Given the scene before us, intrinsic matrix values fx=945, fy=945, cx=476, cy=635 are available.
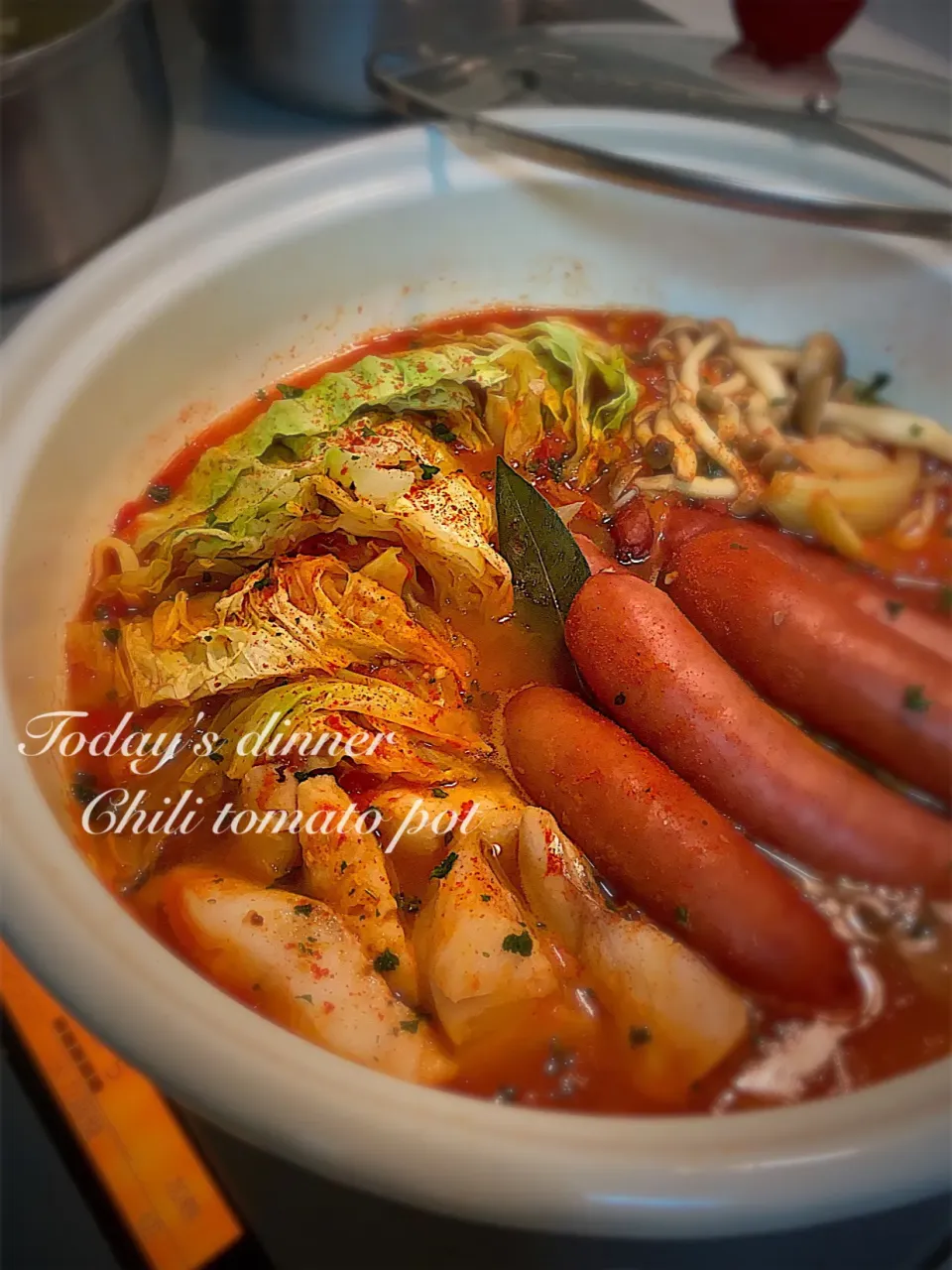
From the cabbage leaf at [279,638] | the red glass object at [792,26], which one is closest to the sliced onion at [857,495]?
the cabbage leaf at [279,638]

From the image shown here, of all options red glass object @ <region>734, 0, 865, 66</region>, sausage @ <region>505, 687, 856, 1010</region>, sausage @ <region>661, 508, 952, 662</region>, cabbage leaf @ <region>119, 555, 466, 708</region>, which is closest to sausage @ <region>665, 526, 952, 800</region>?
sausage @ <region>661, 508, 952, 662</region>

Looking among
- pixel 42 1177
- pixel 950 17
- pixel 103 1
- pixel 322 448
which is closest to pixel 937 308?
pixel 322 448

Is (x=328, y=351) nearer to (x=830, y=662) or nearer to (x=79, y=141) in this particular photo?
(x=79, y=141)

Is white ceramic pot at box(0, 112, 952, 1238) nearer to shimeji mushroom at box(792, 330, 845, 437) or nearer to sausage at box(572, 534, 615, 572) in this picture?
shimeji mushroom at box(792, 330, 845, 437)

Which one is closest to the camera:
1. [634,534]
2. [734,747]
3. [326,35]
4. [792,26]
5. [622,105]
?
[734,747]

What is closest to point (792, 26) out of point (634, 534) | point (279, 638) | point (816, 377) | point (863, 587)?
point (816, 377)

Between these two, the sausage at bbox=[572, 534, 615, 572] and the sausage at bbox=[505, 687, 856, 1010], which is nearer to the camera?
the sausage at bbox=[505, 687, 856, 1010]
